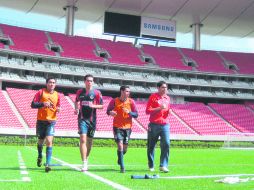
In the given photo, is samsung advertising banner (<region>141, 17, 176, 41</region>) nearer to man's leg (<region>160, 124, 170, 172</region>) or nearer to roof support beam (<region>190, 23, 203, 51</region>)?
roof support beam (<region>190, 23, 203, 51</region>)

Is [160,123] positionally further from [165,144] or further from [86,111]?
[86,111]

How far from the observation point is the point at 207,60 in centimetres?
5562

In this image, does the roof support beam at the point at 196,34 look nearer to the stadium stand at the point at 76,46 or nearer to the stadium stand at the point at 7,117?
the stadium stand at the point at 76,46

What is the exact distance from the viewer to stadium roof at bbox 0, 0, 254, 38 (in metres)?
46.8

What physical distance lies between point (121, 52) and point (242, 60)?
19747mm

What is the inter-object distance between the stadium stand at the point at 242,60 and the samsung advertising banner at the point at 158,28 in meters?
11.8

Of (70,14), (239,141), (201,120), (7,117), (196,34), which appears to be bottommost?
(239,141)

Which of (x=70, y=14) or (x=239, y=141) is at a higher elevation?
(x=70, y=14)

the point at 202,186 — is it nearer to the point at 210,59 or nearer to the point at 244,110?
the point at 244,110

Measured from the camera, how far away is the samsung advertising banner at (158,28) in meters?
49.2

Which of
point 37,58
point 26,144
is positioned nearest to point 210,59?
point 37,58

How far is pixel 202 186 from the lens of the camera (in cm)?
602

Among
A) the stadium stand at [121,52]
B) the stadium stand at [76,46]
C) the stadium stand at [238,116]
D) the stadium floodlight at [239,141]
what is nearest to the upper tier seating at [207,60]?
the stadium stand at [238,116]

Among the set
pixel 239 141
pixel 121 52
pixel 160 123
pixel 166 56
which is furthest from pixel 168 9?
pixel 160 123
